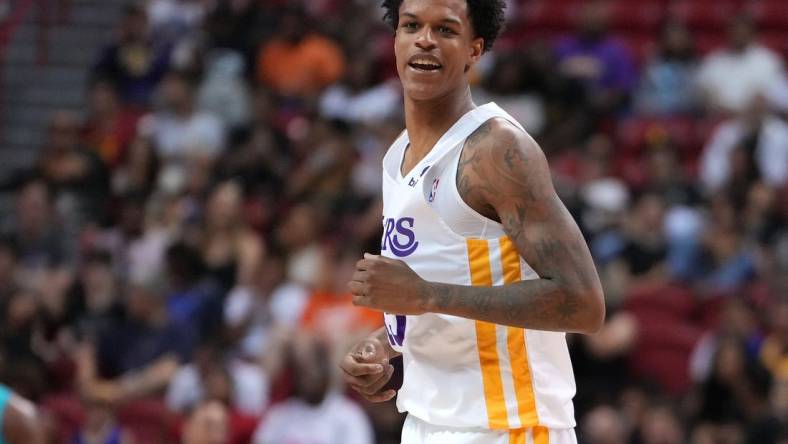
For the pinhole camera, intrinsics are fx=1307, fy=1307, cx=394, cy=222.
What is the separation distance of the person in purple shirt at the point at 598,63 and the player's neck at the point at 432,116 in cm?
751

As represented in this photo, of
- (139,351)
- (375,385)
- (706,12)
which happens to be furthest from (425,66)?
(706,12)

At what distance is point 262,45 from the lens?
42.6 ft

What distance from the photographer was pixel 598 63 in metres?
11.8

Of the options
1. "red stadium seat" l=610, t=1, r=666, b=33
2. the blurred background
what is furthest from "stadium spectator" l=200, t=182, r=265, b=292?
"red stadium seat" l=610, t=1, r=666, b=33

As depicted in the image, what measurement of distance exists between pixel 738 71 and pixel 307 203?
3.89 metres

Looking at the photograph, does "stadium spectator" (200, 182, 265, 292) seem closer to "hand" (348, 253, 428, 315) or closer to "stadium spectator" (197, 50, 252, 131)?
"stadium spectator" (197, 50, 252, 131)

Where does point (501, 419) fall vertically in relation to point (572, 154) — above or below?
below

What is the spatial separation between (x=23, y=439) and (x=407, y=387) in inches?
76.9

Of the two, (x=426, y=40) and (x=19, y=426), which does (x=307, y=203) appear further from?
(x=426, y=40)

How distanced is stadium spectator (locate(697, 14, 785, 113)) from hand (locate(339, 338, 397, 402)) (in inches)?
300

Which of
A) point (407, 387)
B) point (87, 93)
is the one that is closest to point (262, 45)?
point (87, 93)

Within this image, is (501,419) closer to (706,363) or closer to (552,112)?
(706,363)

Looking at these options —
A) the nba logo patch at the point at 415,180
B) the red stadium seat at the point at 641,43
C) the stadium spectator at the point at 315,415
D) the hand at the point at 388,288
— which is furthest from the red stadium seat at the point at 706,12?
the hand at the point at 388,288

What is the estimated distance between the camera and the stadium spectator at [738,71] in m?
11.1
